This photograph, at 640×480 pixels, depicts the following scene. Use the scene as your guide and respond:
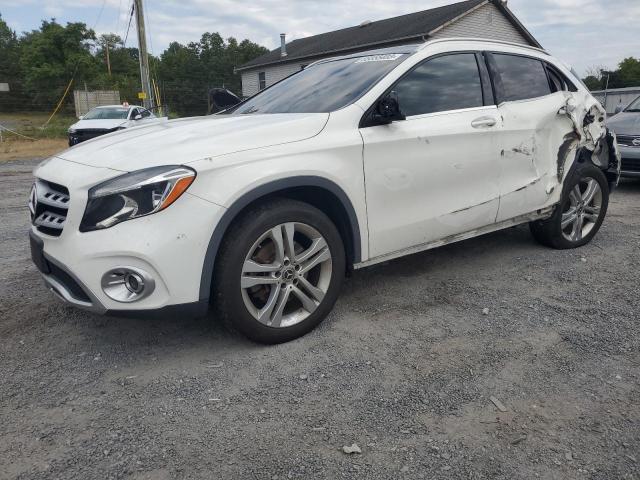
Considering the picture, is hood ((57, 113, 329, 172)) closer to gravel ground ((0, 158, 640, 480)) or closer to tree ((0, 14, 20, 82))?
gravel ground ((0, 158, 640, 480))

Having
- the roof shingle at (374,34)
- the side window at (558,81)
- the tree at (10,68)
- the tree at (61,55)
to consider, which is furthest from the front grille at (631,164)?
the tree at (61,55)

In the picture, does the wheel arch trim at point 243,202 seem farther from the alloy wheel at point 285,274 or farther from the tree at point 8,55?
the tree at point 8,55

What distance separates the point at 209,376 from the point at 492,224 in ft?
8.16

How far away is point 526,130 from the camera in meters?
4.03

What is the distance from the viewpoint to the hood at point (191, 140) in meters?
2.63

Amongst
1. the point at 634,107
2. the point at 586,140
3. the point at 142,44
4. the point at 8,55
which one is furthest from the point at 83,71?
the point at 586,140

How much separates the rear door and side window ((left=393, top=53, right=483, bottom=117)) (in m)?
0.25

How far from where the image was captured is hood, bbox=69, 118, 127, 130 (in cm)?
1548

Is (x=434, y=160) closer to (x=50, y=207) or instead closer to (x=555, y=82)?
(x=555, y=82)

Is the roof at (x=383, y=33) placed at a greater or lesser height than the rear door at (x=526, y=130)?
greater

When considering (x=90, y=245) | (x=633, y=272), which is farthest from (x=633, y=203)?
(x=90, y=245)

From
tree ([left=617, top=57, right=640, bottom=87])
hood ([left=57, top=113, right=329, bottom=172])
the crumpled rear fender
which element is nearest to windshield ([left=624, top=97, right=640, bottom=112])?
the crumpled rear fender

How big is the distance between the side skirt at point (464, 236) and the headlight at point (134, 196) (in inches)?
50.1

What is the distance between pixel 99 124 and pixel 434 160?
14.8 metres
